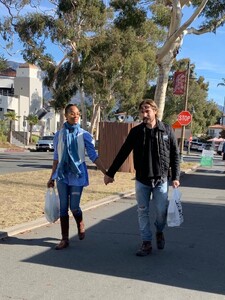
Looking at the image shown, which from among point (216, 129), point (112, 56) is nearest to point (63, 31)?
point (112, 56)

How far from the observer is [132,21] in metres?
20.0

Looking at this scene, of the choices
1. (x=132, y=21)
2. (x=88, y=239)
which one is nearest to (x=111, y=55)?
(x=132, y=21)

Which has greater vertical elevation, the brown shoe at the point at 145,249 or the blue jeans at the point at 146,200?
the blue jeans at the point at 146,200

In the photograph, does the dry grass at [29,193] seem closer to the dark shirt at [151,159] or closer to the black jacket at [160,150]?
the black jacket at [160,150]

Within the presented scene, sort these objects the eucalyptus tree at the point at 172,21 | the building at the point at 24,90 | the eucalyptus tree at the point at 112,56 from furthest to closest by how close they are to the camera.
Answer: the building at the point at 24,90, the eucalyptus tree at the point at 112,56, the eucalyptus tree at the point at 172,21

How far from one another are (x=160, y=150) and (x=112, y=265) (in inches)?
59.5

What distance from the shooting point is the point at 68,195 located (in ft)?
20.7

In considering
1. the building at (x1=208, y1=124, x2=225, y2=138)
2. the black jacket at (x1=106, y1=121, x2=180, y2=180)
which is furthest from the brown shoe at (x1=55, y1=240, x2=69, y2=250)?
the building at (x1=208, y1=124, x2=225, y2=138)

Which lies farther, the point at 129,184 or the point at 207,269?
the point at 129,184

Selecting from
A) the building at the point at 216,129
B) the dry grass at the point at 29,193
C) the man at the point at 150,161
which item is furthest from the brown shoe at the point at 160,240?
the building at the point at 216,129

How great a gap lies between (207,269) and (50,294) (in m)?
1.97

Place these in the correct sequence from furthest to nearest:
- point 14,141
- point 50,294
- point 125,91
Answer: point 14,141, point 125,91, point 50,294

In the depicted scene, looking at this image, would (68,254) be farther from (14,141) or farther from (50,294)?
(14,141)

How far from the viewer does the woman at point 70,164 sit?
6199 mm
